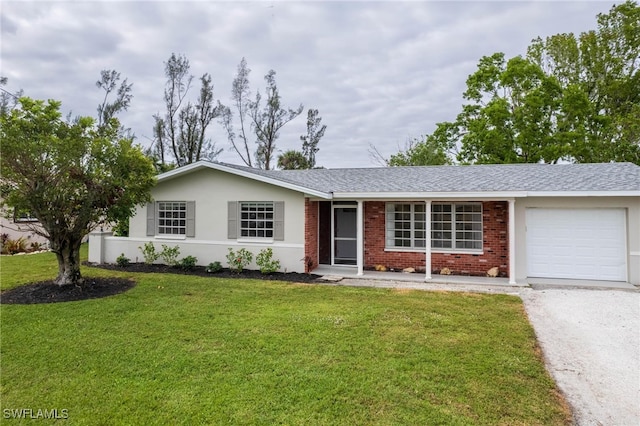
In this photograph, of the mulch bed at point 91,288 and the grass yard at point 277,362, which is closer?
the grass yard at point 277,362

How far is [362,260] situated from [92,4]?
36.4 feet

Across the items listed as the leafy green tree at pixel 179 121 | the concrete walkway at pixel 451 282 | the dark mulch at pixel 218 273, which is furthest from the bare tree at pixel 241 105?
the concrete walkway at pixel 451 282

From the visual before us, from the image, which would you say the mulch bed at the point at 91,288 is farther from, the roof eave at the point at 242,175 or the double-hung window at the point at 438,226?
the double-hung window at the point at 438,226

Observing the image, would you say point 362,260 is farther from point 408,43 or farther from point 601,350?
point 408,43

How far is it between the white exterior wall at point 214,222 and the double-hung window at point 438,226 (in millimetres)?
3153

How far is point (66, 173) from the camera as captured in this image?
862cm

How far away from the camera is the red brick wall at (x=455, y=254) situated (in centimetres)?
1123

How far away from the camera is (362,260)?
38.3 ft

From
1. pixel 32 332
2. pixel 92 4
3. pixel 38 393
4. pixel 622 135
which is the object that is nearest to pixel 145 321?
pixel 32 332

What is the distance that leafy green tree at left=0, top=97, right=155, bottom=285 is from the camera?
8.16m

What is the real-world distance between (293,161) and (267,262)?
84.0ft

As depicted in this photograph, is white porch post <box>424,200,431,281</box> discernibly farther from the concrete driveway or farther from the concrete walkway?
the concrete driveway

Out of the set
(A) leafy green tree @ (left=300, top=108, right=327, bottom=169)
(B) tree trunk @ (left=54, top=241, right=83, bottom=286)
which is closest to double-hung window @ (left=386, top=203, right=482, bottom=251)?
(B) tree trunk @ (left=54, top=241, right=83, bottom=286)

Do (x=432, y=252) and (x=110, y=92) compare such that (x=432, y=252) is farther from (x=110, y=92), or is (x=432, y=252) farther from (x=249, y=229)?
(x=110, y=92)
